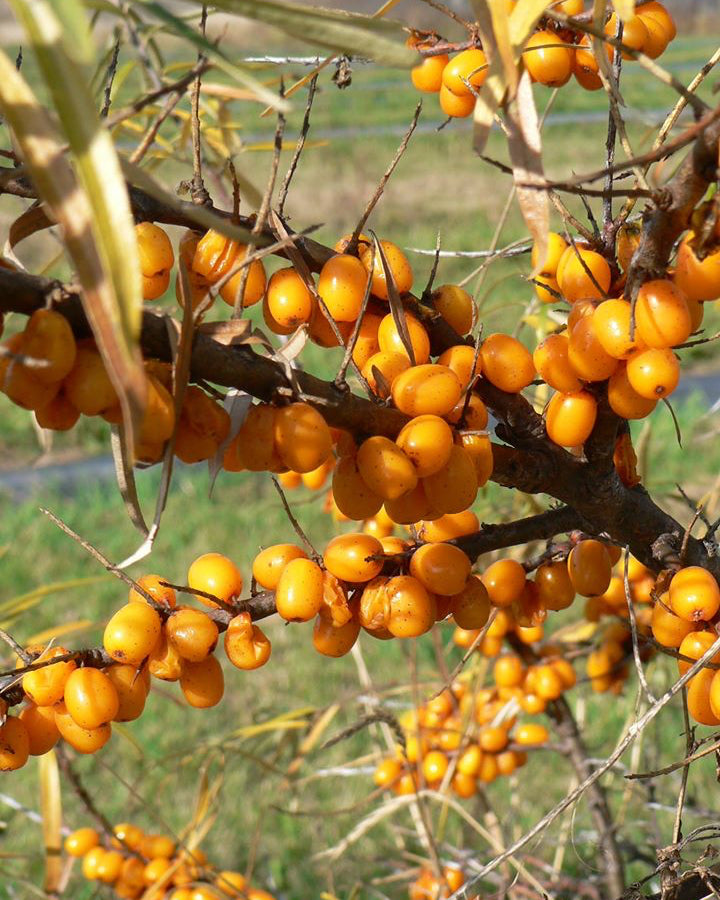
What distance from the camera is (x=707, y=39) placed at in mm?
15797

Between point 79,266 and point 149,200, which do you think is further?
point 149,200

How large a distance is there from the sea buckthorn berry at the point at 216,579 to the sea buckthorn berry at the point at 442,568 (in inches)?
5.1

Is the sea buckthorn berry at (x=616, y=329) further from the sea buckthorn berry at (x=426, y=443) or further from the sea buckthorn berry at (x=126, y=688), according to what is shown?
the sea buckthorn berry at (x=126, y=688)

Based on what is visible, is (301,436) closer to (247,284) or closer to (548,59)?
(247,284)

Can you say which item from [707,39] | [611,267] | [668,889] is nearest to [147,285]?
[611,267]

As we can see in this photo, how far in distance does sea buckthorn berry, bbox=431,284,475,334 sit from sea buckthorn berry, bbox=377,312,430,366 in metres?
0.06

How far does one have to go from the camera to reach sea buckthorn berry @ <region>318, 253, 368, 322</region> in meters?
0.64

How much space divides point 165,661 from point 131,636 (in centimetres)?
3

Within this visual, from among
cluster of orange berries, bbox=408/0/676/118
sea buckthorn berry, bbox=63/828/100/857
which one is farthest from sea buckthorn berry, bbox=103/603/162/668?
sea buckthorn berry, bbox=63/828/100/857

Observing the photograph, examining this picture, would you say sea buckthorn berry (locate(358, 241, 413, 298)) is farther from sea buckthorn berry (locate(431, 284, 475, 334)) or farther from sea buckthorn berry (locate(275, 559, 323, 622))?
sea buckthorn berry (locate(275, 559, 323, 622))

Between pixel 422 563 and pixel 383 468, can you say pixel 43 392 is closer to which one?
pixel 383 468

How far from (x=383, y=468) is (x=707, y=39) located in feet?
56.8

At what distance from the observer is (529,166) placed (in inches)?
21.1

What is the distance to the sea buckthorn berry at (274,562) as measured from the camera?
2.35 feet
